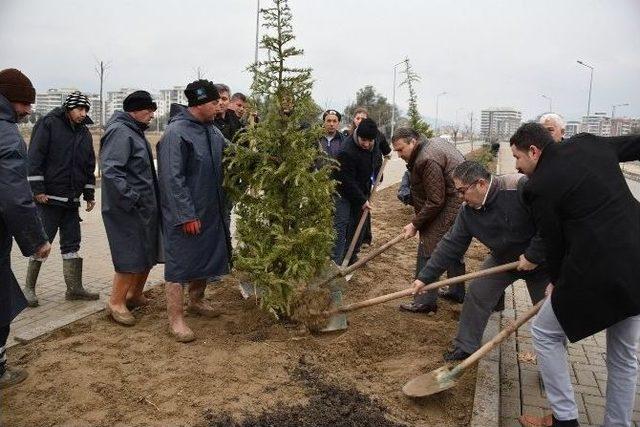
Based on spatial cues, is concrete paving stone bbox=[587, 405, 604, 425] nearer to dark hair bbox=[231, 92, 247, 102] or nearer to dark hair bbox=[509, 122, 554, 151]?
dark hair bbox=[509, 122, 554, 151]

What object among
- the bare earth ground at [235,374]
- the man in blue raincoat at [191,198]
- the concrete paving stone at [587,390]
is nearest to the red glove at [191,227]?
the man in blue raincoat at [191,198]

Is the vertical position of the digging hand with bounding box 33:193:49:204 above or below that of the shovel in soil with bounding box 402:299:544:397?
above

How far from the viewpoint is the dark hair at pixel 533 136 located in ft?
11.1

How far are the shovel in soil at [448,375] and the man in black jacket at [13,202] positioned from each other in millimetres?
2767

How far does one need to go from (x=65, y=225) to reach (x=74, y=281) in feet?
1.98

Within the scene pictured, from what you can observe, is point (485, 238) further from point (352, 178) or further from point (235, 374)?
point (352, 178)

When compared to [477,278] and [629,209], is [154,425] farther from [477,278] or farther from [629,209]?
[629,209]

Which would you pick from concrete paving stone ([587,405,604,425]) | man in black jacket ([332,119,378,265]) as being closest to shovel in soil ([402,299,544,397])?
concrete paving stone ([587,405,604,425])

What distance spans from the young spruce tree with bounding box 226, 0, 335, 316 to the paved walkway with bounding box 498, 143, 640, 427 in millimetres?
1871

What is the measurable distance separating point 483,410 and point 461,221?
1513 mm

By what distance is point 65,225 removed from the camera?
18.2 feet

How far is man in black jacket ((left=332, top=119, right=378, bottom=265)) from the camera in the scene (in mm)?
6562

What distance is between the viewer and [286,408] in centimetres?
346

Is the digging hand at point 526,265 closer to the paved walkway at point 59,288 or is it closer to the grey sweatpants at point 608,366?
the grey sweatpants at point 608,366
